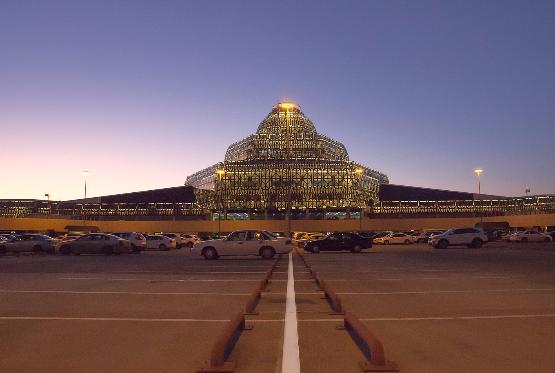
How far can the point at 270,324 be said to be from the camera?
1034 cm

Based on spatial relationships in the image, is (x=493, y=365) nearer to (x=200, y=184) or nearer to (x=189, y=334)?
(x=189, y=334)

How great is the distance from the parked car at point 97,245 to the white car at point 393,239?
3559 centimetres

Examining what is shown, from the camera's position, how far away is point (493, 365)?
721cm

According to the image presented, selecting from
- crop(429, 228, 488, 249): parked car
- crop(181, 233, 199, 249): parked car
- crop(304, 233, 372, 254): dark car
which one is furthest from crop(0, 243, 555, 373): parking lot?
crop(181, 233, 199, 249): parked car

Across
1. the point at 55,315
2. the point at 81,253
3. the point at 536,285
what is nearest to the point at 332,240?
the point at 81,253

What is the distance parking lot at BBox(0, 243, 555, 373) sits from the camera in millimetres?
7484

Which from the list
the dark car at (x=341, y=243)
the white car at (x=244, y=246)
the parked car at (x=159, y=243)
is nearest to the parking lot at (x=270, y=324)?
the white car at (x=244, y=246)

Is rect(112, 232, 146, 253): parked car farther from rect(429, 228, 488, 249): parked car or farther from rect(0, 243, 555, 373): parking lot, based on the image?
rect(0, 243, 555, 373): parking lot

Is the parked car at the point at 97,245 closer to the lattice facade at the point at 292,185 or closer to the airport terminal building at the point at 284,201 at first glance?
the airport terminal building at the point at 284,201

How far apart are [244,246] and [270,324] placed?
2339 centimetres

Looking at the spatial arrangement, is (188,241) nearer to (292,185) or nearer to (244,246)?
(244,246)

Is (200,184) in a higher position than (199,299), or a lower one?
higher

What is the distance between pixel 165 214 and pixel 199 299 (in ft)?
380

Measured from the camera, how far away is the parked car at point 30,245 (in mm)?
45312
